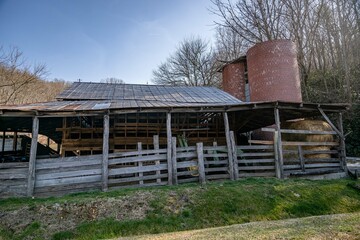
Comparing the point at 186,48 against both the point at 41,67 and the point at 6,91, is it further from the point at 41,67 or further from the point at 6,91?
the point at 6,91

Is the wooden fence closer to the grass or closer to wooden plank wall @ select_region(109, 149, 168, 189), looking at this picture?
A: wooden plank wall @ select_region(109, 149, 168, 189)

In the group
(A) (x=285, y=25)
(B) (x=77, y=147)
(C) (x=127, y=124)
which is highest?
(A) (x=285, y=25)

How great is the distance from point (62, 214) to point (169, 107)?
16.3 feet

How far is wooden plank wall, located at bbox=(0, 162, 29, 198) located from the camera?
28.1 ft

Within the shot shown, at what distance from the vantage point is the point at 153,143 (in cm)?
1216

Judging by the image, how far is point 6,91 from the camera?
25266 millimetres

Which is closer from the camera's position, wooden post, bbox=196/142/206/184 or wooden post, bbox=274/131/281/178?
wooden post, bbox=196/142/206/184

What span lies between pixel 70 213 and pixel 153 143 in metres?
5.82

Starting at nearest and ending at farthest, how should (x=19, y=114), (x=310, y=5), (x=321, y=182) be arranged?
(x=19, y=114) → (x=321, y=182) → (x=310, y=5)

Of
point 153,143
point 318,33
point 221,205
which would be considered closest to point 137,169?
point 153,143

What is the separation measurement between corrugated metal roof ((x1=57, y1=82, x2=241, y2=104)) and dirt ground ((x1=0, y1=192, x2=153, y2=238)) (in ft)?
21.4

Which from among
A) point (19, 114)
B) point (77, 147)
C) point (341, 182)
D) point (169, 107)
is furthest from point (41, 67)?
point (341, 182)

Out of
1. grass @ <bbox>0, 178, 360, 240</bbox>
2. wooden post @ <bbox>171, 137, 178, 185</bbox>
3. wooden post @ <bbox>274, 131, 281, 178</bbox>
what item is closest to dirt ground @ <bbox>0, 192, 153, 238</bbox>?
grass @ <bbox>0, 178, 360, 240</bbox>

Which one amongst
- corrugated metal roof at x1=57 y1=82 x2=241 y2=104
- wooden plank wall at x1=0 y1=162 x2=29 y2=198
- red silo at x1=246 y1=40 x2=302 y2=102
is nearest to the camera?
wooden plank wall at x1=0 y1=162 x2=29 y2=198
